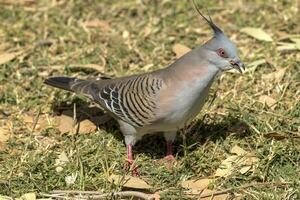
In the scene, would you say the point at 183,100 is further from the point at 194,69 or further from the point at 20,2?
the point at 20,2

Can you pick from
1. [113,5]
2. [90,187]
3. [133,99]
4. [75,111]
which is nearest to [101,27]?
[113,5]

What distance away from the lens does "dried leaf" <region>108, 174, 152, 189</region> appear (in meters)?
4.18

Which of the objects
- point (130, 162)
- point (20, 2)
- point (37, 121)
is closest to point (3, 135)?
point (37, 121)

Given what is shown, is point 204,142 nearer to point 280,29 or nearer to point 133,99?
point 133,99

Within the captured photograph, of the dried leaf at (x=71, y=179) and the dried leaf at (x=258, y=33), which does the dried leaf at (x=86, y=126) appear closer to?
the dried leaf at (x=71, y=179)

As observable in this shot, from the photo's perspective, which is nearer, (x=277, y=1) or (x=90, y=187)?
(x=90, y=187)

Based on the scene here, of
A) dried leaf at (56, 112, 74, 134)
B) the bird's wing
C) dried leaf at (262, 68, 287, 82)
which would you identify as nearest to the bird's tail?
the bird's wing

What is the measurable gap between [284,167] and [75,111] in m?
A: 1.72

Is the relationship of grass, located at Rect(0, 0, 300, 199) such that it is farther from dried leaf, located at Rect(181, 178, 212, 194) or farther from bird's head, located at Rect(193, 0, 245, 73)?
bird's head, located at Rect(193, 0, 245, 73)

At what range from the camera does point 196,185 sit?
426 centimetres

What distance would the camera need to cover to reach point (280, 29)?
634 cm

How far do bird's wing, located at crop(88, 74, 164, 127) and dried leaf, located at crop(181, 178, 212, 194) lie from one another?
48 cm

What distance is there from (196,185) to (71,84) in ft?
4.45

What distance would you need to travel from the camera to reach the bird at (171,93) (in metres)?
4.27
